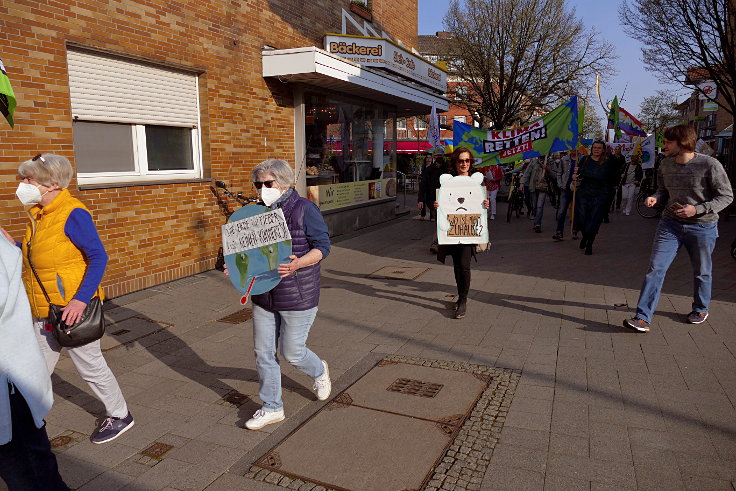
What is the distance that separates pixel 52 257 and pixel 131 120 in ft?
15.3

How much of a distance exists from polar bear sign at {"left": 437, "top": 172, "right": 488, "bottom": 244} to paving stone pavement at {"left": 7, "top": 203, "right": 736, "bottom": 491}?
34.5 inches

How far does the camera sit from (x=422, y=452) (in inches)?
127

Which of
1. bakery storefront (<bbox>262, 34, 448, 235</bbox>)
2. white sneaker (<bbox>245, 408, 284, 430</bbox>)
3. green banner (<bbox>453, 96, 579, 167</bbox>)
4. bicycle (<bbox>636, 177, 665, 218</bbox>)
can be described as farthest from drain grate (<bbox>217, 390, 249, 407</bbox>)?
bicycle (<bbox>636, 177, 665, 218</bbox>)

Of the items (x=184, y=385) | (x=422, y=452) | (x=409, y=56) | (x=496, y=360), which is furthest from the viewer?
(x=409, y=56)

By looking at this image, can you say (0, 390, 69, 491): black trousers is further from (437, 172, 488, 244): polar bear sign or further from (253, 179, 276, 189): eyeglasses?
(437, 172, 488, 244): polar bear sign

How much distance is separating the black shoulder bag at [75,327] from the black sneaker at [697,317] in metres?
5.29

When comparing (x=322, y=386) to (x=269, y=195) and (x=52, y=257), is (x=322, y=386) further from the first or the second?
(x=52, y=257)

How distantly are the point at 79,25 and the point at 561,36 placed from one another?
25662 mm

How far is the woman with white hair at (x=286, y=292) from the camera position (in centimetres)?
337

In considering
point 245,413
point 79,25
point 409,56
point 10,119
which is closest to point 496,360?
point 245,413

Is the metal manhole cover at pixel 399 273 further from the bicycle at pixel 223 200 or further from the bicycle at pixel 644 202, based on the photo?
the bicycle at pixel 644 202

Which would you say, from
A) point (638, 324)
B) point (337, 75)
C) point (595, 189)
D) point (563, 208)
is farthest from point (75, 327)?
point (563, 208)

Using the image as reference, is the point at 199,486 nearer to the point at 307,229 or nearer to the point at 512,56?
the point at 307,229

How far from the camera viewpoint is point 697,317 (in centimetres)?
551
